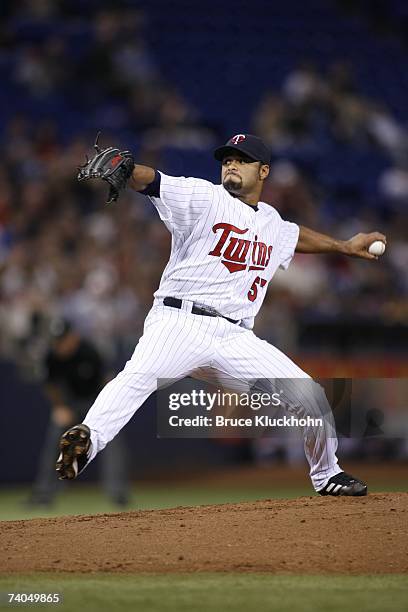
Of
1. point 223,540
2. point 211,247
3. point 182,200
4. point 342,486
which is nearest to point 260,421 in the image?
point 342,486

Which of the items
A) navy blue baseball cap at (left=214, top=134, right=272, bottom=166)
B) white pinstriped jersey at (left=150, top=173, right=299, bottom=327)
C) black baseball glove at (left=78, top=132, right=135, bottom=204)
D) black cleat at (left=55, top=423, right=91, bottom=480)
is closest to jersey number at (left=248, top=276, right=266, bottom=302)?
white pinstriped jersey at (left=150, top=173, right=299, bottom=327)

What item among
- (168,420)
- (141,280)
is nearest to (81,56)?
(141,280)

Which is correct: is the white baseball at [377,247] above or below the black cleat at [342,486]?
above

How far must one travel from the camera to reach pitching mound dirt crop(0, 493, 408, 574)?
13.9 ft

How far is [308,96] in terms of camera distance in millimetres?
13406

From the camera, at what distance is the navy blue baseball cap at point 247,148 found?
5191 millimetres

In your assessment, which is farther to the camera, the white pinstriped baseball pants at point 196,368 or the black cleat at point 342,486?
the black cleat at point 342,486

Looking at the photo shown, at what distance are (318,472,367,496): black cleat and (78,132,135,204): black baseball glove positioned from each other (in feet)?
6.30

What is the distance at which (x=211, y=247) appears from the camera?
16.4 feet

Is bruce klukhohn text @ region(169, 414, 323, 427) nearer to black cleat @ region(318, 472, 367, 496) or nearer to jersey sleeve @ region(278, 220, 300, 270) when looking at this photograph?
black cleat @ region(318, 472, 367, 496)

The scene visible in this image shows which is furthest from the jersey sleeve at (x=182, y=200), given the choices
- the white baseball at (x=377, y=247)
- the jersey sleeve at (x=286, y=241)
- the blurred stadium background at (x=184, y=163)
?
the blurred stadium background at (x=184, y=163)

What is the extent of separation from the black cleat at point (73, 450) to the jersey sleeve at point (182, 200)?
1075mm

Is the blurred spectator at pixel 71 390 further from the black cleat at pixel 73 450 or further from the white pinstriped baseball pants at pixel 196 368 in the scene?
the black cleat at pixel 73 450

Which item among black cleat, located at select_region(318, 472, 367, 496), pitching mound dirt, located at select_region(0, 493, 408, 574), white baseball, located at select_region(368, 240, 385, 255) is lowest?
pitching mound dirt, located at select_region(0, 493, 408, 574)
